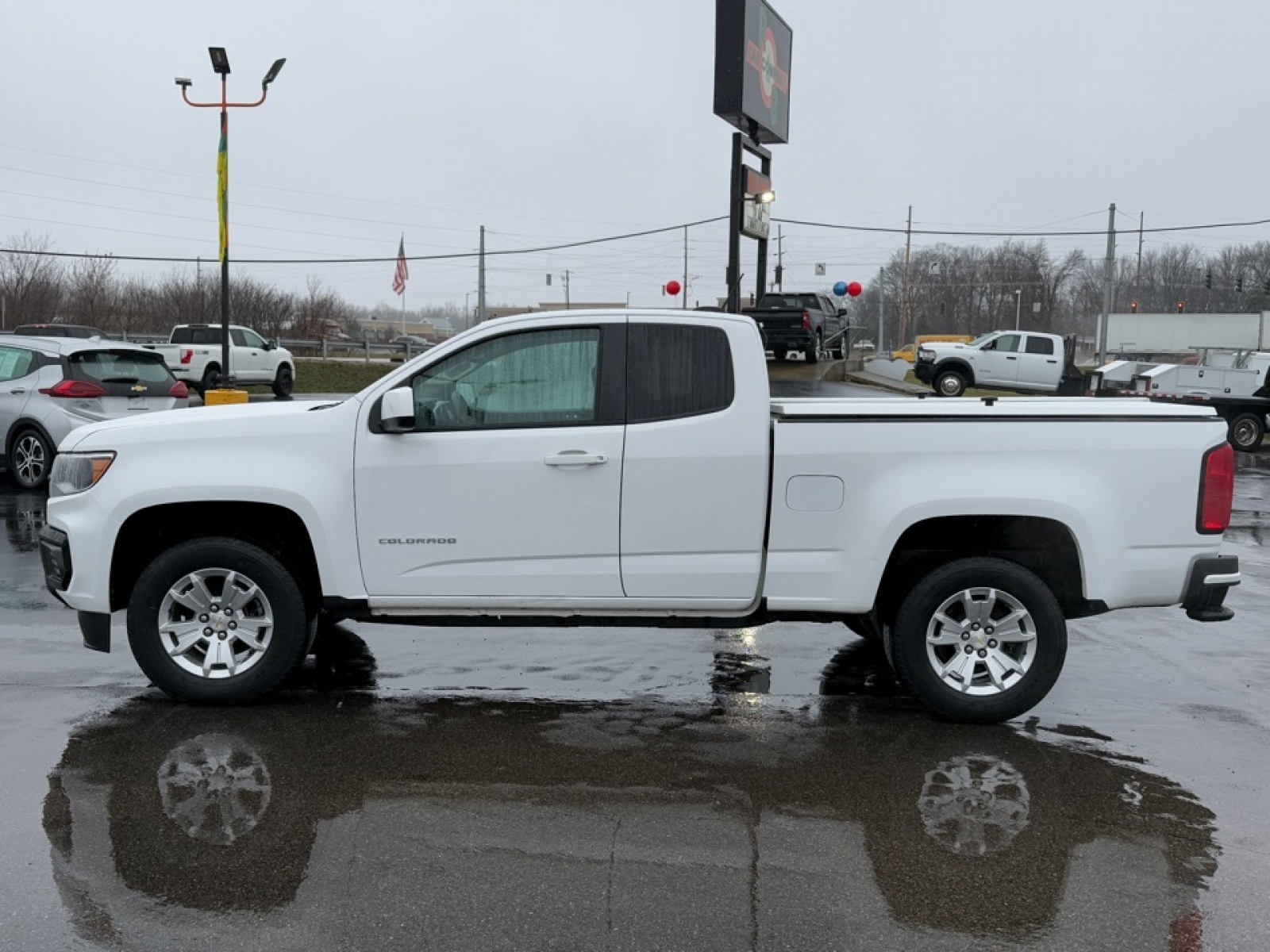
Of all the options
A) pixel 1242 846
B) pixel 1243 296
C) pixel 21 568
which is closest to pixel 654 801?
pixel 1242 846

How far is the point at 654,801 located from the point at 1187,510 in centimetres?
291

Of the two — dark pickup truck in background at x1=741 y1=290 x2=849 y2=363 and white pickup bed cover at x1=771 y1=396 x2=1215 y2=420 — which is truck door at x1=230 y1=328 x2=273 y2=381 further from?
white pickup bed cover at x1=771 y1=396 x2=1215 y2=420

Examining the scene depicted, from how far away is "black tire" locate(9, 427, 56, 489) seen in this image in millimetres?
13469

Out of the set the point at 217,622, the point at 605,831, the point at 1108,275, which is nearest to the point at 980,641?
the point at 605,831

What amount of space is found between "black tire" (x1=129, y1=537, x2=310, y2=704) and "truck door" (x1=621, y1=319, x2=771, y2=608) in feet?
5.44

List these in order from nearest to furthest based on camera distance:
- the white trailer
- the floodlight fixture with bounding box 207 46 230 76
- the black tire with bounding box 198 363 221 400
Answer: the floodlight fixture with bounding box 207 46 230 76, the black tire with bounding box 198 363 221 400, the white trailer

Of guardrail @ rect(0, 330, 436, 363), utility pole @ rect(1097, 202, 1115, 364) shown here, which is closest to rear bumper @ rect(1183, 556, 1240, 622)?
guardrail @ rect(0, 330, 436, 363)

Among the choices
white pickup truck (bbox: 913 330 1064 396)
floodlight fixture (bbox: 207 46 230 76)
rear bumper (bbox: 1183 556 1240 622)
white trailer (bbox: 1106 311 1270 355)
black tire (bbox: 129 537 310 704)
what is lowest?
black tire (bbox: 129 537 310 704)

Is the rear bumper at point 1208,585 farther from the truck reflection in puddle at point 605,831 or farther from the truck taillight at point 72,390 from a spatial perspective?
the truck taillight at point 72,390

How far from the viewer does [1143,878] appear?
4.03m

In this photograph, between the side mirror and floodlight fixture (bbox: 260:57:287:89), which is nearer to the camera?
the side mirror

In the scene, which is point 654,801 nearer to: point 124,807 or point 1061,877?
point 1061,877

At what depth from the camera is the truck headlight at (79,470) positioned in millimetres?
5738

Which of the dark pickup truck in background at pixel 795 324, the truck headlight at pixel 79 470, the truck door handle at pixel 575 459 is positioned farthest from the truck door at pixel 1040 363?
the truck headlight at pixel 79 470
